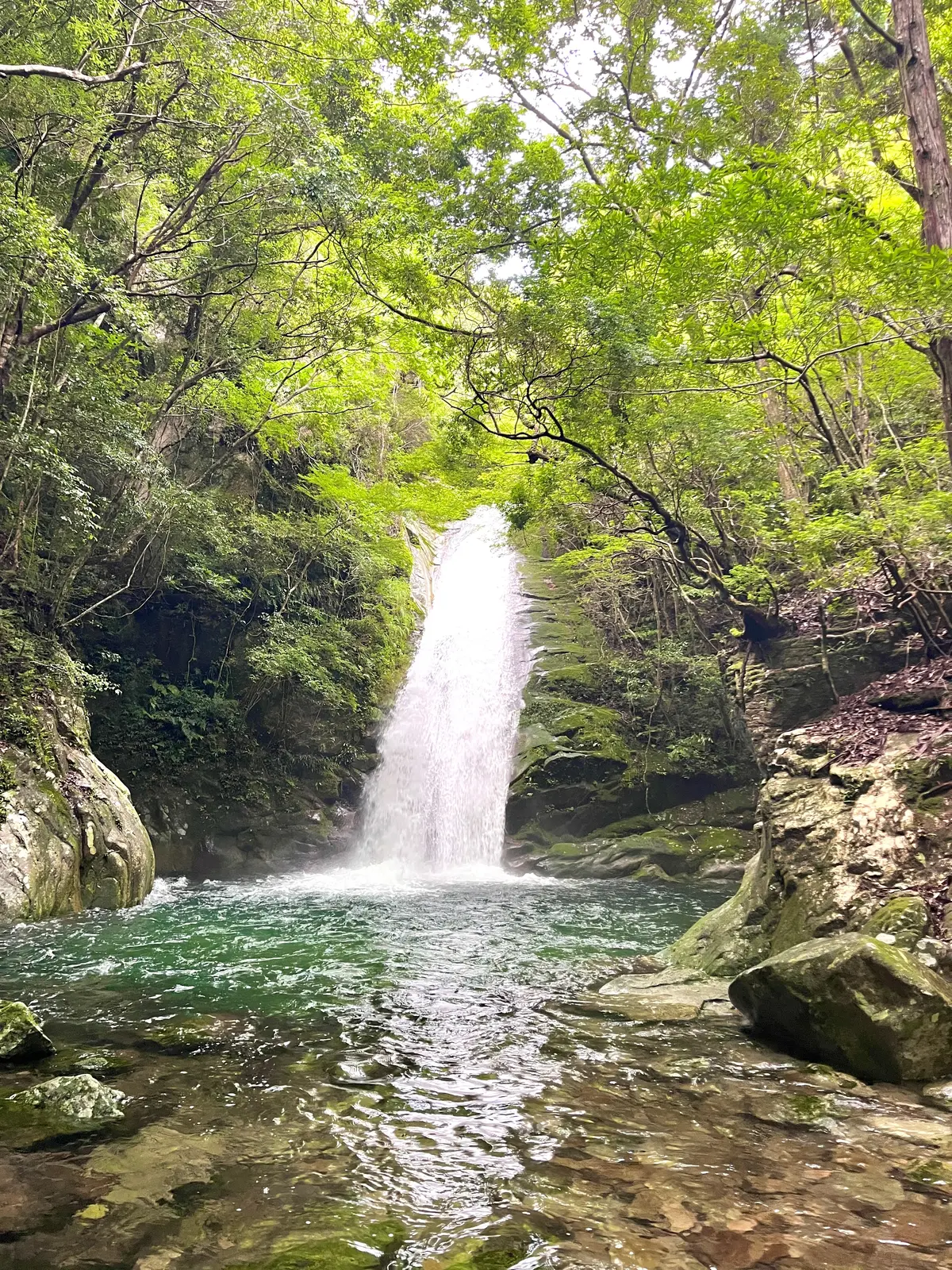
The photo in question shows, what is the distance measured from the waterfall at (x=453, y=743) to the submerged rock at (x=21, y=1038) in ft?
34.7

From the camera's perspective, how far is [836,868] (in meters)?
5.69

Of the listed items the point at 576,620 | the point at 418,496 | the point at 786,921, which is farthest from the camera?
the point at 576,620

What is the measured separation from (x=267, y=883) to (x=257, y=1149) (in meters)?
10.2

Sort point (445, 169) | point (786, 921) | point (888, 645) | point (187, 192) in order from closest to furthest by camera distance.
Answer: point (786, 921), point (445, 169), point (888, 645), point (187, 192)

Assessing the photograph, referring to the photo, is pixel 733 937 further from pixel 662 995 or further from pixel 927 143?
pixel 927 143

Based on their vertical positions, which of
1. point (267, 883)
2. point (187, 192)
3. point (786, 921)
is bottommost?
point (267, 883)

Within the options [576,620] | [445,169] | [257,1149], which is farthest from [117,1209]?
[576,620]

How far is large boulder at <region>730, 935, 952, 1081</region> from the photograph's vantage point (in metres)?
3.78

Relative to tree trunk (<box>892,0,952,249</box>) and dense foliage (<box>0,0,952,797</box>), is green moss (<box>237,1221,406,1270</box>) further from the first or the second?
tree trunk (<box>892,0,952,249</box>)

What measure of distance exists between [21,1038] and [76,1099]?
0.84m

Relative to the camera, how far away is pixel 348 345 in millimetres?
13023

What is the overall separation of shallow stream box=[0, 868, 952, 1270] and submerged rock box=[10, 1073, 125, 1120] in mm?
132

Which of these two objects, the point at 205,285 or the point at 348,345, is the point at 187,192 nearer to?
the point at 205,285

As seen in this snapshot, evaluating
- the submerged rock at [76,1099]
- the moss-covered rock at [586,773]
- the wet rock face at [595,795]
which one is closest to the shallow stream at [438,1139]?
the submerged rock at [76,1099]
